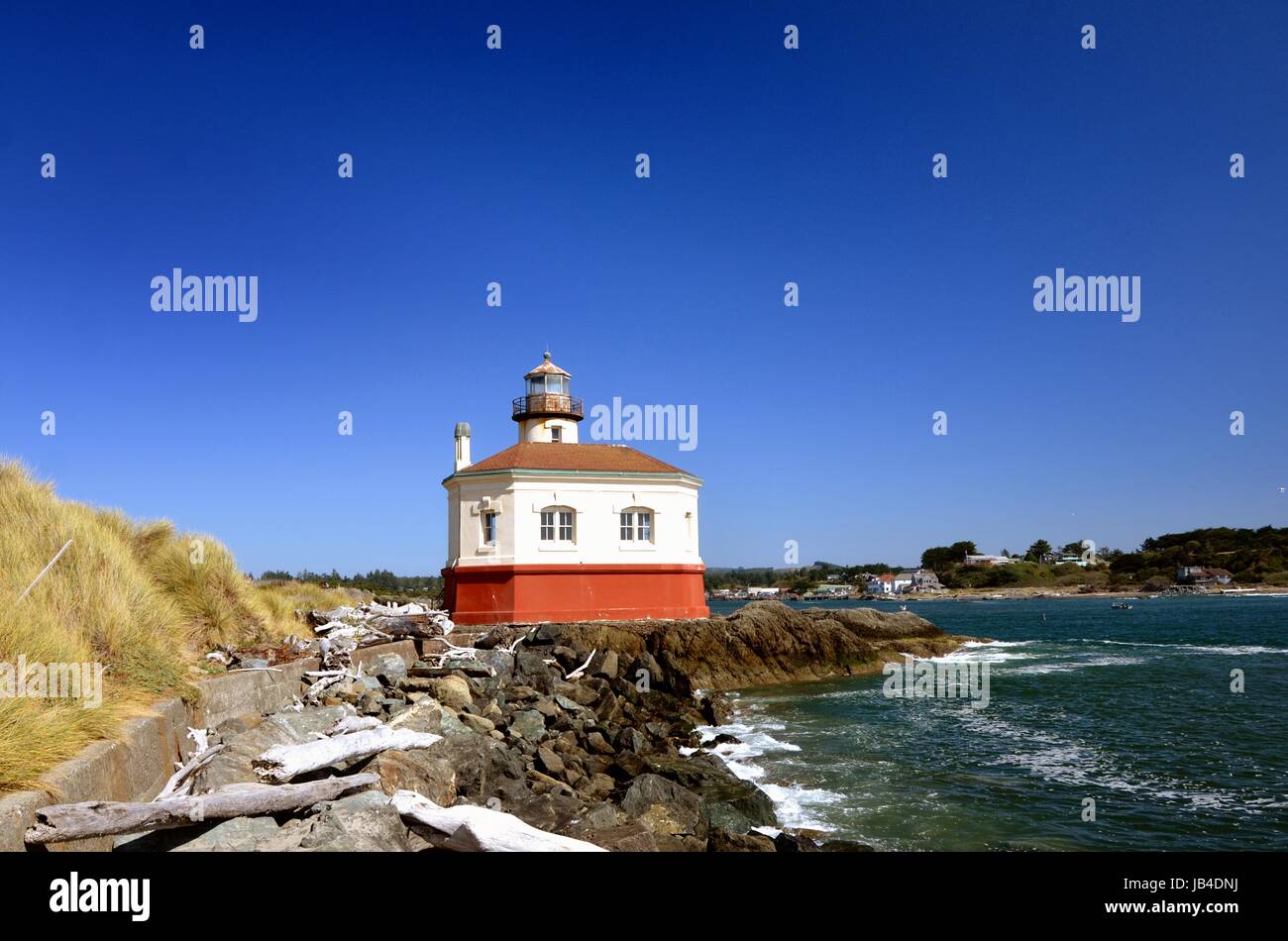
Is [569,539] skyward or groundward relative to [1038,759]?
skyward

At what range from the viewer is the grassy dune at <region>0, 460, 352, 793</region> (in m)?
5.64

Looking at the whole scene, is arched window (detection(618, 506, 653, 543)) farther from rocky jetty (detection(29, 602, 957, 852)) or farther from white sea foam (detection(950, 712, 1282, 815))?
white sea foam (detection(950, 712, 1282, 815))

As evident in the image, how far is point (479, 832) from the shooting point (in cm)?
573

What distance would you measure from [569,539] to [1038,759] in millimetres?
14379

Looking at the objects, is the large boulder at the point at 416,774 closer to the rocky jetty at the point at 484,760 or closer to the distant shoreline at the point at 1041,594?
the rocky jetty at the point at 484,760

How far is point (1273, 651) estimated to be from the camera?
35.3 meters

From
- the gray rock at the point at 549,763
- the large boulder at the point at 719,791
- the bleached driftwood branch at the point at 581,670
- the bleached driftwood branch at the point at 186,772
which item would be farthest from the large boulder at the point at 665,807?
the bleached driftwood branch at the point at 581,670

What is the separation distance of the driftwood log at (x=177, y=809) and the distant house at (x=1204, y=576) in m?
136

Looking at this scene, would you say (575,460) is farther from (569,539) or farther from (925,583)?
(925,583)

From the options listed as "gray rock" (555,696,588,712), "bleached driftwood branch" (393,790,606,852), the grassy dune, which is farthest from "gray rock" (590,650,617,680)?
"bleached driftwood branch" (393,790,606,852)

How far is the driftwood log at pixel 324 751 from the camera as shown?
7477 millimetres

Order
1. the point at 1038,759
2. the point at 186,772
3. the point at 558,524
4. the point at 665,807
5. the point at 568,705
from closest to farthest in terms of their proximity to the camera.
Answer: the point at 186,772 → the point at 665,807 → the point at 1038,759 → the point at 568,705 → the point at 558,524

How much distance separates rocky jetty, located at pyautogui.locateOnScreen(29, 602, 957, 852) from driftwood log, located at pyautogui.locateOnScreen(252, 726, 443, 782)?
20mm

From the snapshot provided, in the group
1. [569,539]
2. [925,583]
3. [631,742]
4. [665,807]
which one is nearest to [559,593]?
[569,539]
